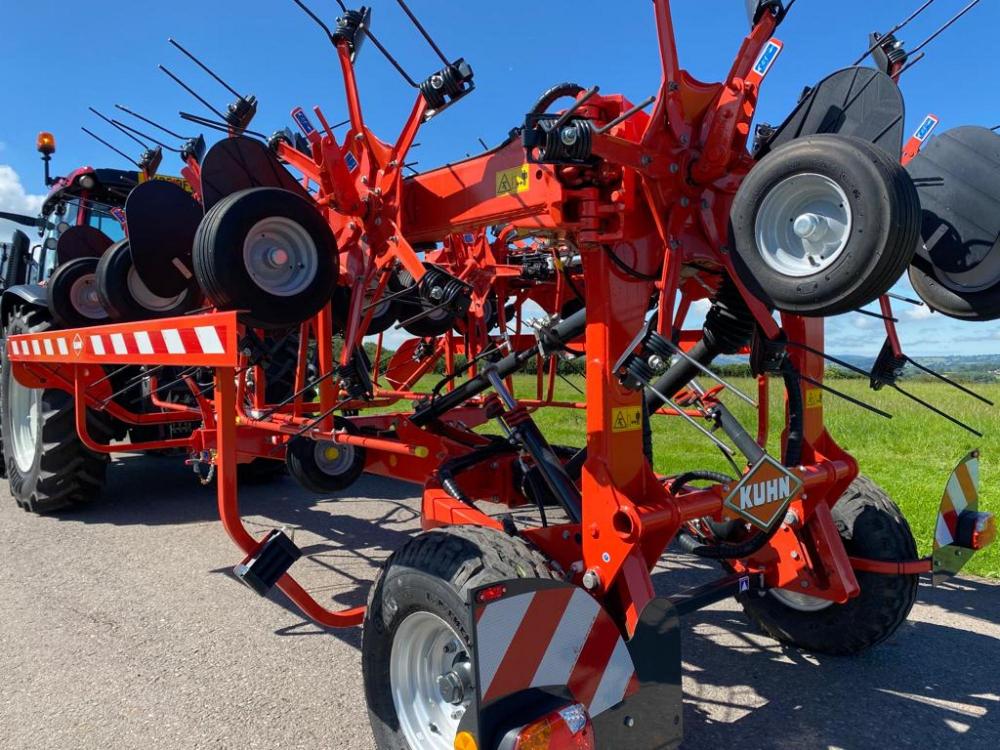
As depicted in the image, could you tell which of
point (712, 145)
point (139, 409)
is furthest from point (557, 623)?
point (139, 409)

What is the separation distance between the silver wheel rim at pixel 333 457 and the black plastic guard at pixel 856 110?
2.71 m

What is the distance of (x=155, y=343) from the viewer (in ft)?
11.4

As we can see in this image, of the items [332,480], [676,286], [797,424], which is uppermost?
[676,286]

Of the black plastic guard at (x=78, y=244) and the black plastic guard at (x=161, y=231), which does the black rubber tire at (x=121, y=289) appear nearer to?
the black plastic guard at (x=161, y=231)

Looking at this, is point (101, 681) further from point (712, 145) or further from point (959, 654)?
point (959, 654)

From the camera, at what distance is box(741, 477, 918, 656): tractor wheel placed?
3.36 meters

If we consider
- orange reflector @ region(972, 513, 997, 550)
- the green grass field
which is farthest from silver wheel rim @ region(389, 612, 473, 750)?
the green grass field

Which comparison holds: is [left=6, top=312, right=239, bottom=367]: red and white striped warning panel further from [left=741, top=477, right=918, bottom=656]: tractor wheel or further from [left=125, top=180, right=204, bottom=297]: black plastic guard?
[left=741, top=477, right=918, bottom=656]: tractor wheel

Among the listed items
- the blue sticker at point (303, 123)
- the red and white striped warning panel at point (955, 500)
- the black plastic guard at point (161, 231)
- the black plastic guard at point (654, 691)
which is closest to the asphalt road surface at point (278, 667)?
the black plastic guard at point (654, 691)

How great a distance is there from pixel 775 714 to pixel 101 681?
2.90m

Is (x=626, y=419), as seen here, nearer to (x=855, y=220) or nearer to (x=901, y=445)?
(x=855, y=220)

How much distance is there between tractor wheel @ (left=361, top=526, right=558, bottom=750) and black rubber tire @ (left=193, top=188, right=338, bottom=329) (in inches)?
49.8

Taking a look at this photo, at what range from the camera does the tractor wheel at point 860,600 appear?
3357 mm

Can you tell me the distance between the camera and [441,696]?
261 centimetres
